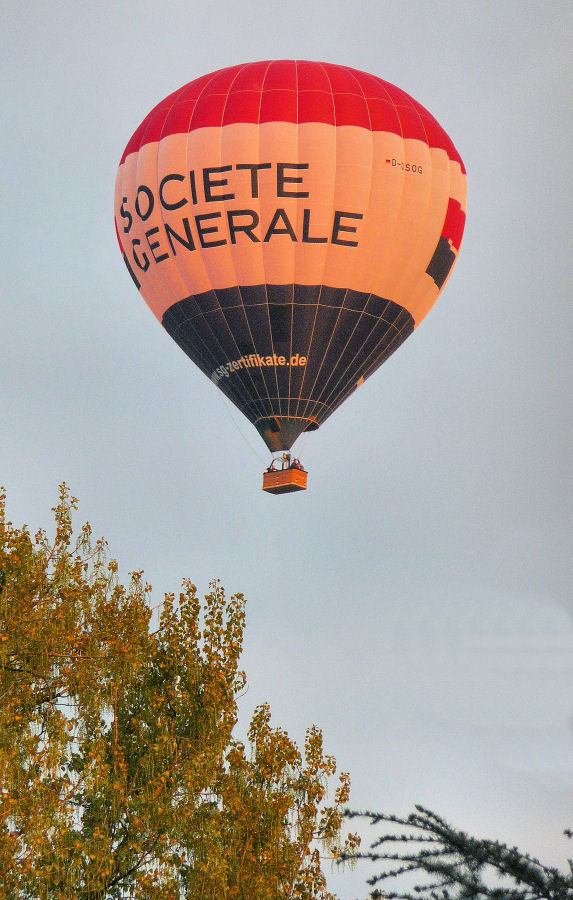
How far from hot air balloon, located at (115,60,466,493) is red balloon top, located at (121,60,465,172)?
5 cm

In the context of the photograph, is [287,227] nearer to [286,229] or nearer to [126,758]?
[286,229]

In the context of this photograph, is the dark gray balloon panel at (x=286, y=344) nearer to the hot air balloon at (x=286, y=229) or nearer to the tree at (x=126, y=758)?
the hot air balloon at (x=286, y=229)

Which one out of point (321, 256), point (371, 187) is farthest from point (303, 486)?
point (371, 187)

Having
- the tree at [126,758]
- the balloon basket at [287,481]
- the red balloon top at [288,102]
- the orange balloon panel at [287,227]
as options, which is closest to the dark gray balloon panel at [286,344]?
the orange balloon panel at [287,227]

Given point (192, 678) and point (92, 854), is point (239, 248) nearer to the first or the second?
point (192, 678)

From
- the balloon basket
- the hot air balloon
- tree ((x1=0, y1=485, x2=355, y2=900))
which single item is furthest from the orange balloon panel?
tree ((x1=0, y1=485, x2=355, y2=900))

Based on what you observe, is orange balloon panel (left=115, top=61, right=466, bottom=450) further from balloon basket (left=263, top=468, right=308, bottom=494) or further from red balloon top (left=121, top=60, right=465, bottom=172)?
balloon basket (left=263, top=468, right=308, bottom=494)

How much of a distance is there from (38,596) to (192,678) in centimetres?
387

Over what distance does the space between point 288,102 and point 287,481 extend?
35.2 ft

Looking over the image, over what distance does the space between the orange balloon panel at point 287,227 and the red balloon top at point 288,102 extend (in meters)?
0.05

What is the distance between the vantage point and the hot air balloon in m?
35.0

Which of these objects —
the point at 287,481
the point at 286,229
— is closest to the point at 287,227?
the point at 286,229

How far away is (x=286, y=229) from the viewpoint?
1382 inches

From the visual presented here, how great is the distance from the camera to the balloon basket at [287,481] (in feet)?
115
